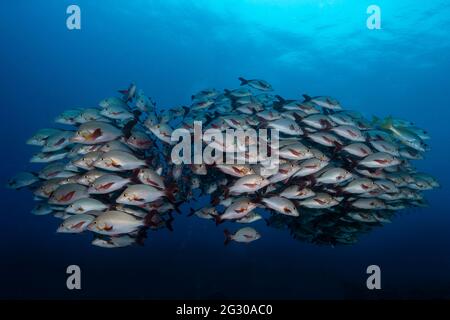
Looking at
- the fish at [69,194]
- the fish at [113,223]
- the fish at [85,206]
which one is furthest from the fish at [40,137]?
the fish at [113,223]

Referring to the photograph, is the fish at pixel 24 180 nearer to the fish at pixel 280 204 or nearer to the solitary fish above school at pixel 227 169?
the solitary fish above school at pixel 227 169

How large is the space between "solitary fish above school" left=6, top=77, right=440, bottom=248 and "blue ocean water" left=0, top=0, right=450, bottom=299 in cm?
994

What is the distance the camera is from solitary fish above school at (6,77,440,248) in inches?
214

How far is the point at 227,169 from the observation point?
5535mm

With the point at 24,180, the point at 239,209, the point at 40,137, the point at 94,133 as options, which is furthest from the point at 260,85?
the point at 24,180

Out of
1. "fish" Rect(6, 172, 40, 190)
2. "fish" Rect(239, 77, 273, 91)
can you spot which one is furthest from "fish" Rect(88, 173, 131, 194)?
"fish" Rect(239, 77, 273, 91)

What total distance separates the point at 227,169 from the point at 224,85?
38374 mm

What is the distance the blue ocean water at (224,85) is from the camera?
17344mm

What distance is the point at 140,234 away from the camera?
241 inches

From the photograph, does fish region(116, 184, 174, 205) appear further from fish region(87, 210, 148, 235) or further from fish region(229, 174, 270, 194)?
fish region(229, 174, 270, 194)

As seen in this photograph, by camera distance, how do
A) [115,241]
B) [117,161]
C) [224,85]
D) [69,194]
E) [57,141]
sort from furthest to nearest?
[224,85]
[57,141]
[115,241]
[69,194]
[117,161]

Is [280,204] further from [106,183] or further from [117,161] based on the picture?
[106,183]

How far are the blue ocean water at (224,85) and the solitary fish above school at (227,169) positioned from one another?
9.94 meters

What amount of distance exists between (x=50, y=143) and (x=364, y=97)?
4195 centimetres
